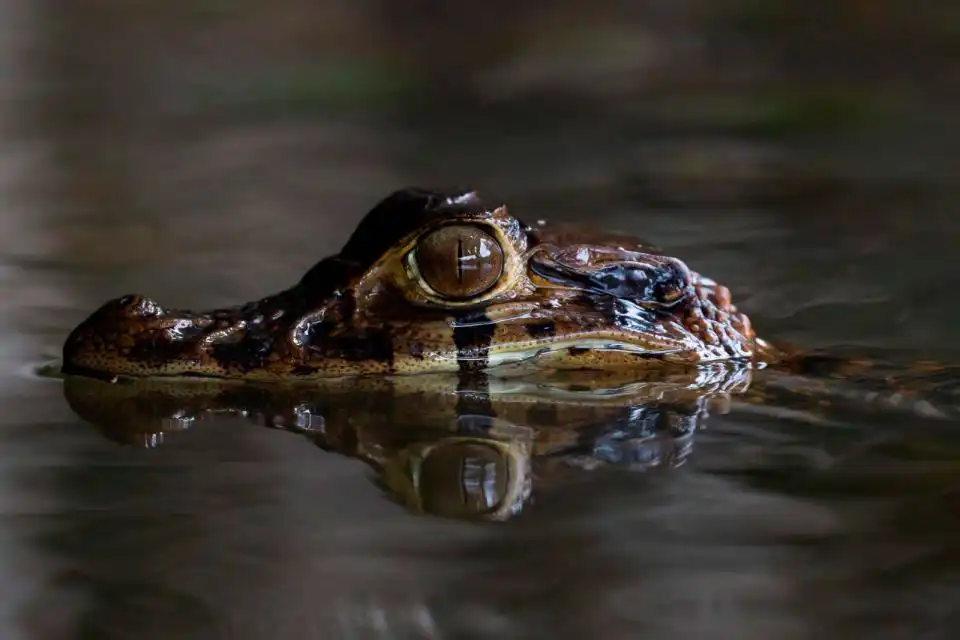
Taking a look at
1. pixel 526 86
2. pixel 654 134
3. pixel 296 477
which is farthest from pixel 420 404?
pixel 526 86

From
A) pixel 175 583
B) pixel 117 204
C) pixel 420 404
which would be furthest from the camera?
pixel 117 204

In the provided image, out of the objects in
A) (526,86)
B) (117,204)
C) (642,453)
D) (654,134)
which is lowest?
(642,453)

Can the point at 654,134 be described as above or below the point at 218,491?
above

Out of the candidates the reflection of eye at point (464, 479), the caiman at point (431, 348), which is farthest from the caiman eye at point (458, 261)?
the reflection of eye at point (464, 479)

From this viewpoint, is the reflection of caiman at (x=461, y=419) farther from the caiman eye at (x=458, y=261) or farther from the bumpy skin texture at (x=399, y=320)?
the caiman eye at (x=458, y=261)

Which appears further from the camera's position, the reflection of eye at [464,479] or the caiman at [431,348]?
the caiman at [431,348]

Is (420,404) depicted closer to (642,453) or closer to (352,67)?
(642,453)
